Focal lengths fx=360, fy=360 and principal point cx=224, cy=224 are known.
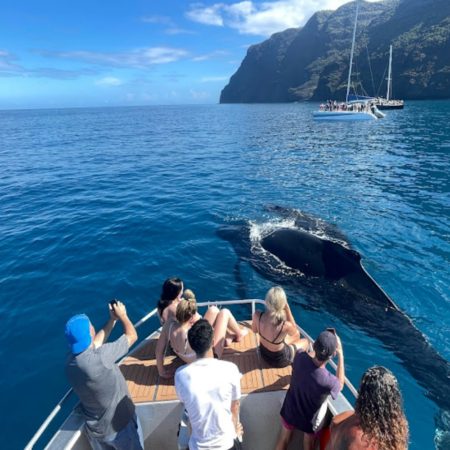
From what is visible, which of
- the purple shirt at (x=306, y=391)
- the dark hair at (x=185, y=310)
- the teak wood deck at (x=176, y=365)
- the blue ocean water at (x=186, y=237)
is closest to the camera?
the purple shirt at (x=306, y=391)

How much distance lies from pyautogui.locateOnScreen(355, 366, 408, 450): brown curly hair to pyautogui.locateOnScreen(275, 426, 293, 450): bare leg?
1854mm

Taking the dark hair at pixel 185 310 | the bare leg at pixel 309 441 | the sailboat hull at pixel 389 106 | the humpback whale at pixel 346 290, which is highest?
the dark hair at pixel 185 310

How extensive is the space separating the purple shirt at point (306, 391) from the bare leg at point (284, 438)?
0.64 feet

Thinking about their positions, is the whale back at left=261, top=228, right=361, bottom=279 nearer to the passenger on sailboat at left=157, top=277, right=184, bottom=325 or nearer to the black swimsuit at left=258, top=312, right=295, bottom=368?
the black swimsuit at left=258, top=312, right=295, bottom=368

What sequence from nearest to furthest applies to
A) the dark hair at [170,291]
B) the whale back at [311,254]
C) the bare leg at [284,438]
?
the bare leg at [284,438] → the dark hair at [170,291] → the whale back at [311,254]

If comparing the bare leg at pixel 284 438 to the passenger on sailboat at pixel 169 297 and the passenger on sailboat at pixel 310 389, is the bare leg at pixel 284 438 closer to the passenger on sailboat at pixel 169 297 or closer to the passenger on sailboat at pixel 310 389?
the passenger on sailboat at pixel 310 389

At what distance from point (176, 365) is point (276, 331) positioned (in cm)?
196

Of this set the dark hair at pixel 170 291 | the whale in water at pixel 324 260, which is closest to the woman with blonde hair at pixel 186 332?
the dark hair at pixel 170 291

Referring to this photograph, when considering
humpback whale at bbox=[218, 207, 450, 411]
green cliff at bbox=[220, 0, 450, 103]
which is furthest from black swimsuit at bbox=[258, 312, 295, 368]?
green cliff at bbox=[220, 0, 450, 103]

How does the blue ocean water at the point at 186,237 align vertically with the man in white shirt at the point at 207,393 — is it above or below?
below

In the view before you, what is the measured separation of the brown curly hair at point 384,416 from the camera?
3266 millimetres

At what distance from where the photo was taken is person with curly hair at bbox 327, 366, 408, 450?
327 centimetres

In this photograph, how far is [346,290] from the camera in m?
10.6

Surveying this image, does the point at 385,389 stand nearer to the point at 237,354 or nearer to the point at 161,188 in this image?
the point at 237,354
